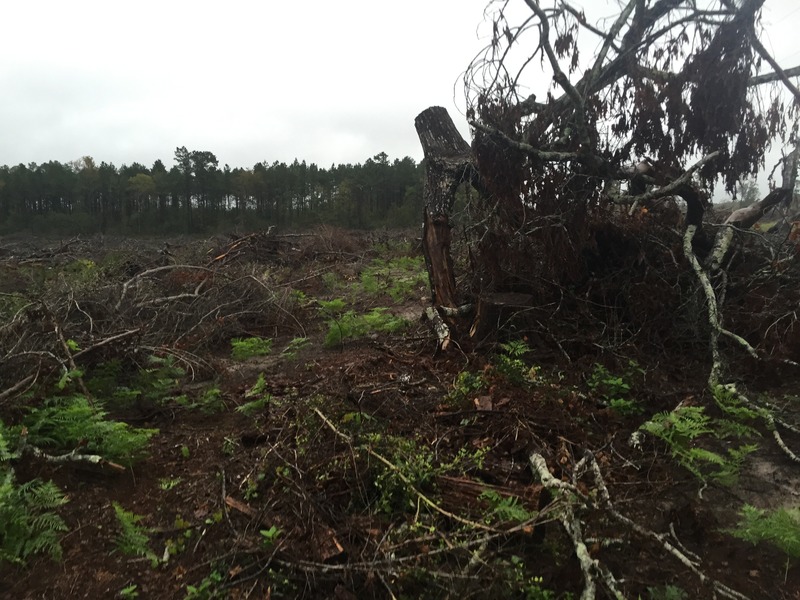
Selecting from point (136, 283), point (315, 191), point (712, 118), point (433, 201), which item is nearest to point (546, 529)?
point (433, 201)

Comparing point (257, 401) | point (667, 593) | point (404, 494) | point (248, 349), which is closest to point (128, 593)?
point (404, 494)

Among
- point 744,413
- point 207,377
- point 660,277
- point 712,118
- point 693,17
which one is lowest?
point 207,377

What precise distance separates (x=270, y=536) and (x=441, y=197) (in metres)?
4.60

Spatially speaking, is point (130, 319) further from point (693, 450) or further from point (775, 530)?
point (775, 530)

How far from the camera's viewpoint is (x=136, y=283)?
22.1ft

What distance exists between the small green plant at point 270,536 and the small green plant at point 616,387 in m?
2.58

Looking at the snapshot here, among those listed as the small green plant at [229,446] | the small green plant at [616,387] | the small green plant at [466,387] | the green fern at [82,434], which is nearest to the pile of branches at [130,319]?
the green fern at [82,434]

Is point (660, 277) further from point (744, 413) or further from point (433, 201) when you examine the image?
point (433, 201)

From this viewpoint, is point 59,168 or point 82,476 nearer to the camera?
point 82,476

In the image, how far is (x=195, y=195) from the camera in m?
46.3

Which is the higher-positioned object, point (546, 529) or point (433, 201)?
point (433, 201)

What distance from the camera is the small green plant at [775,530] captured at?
2.24 m

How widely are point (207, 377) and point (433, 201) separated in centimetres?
325

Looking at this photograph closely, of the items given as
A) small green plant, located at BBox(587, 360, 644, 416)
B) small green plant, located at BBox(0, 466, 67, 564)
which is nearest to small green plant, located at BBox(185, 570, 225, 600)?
small green plant, located at BBox(0, 466, 67, 564)
